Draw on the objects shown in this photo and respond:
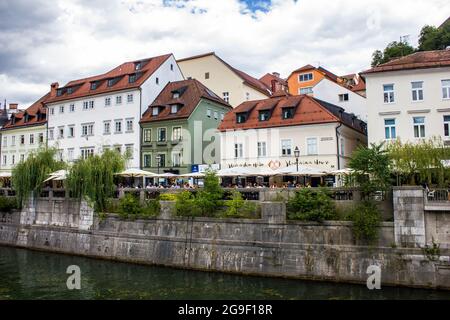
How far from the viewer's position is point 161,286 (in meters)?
19.8

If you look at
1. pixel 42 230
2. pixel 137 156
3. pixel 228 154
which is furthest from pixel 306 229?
pixel 137 156

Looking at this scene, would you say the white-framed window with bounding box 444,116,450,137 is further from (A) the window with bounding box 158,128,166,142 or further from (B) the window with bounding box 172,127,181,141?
(A) the window with bounding box 158,128,166,142

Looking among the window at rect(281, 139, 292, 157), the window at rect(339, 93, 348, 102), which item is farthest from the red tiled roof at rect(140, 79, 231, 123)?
the window at rect(339, 93, 348, 102)

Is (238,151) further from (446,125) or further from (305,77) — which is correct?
(305,77)

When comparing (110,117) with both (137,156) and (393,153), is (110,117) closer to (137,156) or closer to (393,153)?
(137,156)

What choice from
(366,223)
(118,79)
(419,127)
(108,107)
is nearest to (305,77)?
(118,79)

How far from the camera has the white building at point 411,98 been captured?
31031 mm

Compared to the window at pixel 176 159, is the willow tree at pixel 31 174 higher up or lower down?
lower down

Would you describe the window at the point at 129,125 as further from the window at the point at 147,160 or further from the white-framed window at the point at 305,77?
the white-framed window at the point at 305,77

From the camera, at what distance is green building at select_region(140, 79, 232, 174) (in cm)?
4276

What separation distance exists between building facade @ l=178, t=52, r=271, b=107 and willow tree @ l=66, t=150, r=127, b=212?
26019mm

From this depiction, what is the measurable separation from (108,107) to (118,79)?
358cm

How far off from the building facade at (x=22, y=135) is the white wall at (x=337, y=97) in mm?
34240

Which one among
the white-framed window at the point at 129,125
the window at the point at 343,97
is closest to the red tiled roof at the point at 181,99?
the white-framed window at the point at 129,125
